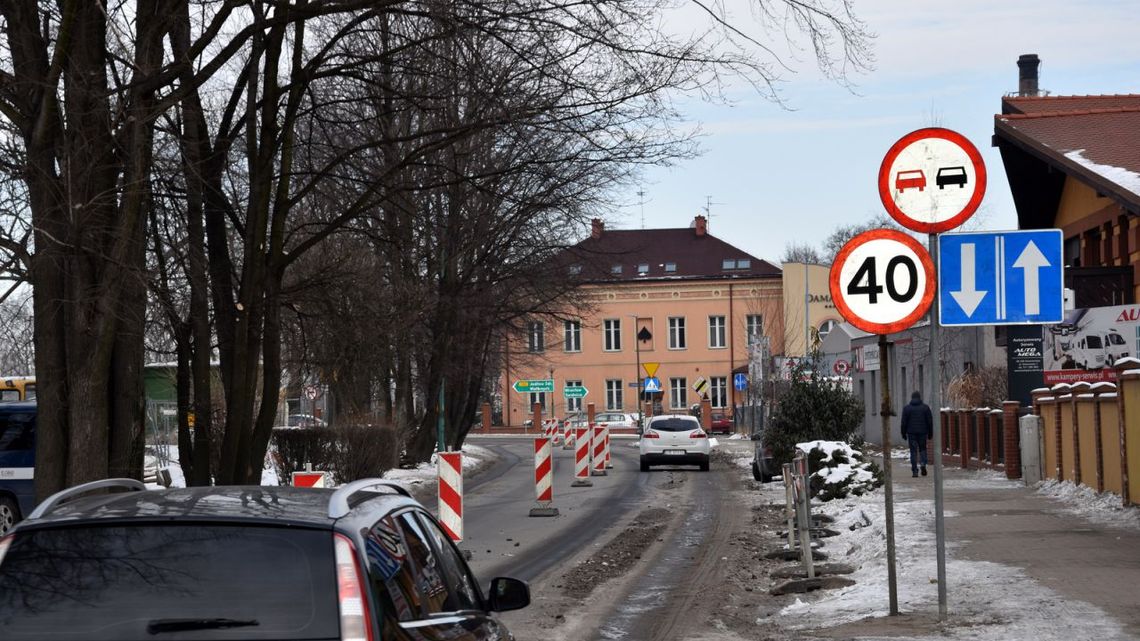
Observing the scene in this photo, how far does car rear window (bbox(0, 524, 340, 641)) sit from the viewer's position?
4273 mm

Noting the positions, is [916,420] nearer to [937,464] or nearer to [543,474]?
[543,474]

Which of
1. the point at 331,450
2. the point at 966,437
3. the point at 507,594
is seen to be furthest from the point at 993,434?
the point at 507,594

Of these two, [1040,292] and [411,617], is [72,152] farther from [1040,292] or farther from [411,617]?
[411,617]

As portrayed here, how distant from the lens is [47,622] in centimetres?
432

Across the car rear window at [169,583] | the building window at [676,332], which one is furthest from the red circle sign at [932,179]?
the building window at [676,332]

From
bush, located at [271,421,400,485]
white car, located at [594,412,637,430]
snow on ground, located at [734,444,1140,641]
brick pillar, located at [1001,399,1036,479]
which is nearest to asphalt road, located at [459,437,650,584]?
bush, located at [271,421,400,485]

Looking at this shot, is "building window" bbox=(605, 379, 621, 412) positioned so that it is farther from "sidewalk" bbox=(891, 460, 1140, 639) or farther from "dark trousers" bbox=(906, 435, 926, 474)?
"sidewalk" bbox=(891, 460, 1140, 639)

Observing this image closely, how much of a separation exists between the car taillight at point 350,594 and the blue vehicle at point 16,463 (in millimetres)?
16416

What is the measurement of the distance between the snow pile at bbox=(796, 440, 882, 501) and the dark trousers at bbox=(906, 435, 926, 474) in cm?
517

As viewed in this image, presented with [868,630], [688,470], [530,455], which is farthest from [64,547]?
[530,455]

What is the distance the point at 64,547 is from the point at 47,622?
0.26 meters

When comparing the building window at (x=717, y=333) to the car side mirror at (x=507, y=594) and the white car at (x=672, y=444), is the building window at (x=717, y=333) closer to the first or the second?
the white car at (x=672, y=444)

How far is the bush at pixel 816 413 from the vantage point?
95.5 feet

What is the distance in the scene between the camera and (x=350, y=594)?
4324 millimetres
